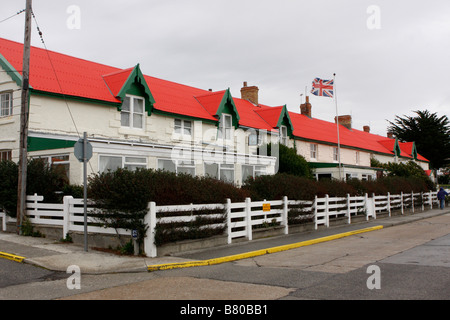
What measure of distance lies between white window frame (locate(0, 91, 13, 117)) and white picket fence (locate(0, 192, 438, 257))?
19.0ft

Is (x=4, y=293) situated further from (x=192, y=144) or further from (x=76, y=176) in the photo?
(x=192, y=144)

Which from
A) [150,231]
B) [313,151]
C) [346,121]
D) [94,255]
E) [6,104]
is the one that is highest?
[346,121]

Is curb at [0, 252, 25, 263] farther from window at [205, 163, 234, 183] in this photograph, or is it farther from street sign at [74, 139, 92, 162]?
window at [205, 163, 234, 183]

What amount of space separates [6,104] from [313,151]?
85.5 feet

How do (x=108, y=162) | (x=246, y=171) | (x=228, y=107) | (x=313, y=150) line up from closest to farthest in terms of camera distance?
(x=108, y=162)
(x=246, y=171)
(x=228, y=107)
(x=313, y=150)

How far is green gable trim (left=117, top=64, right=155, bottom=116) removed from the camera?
21.7 metres

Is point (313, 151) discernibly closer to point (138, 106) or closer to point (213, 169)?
point (213, 169)

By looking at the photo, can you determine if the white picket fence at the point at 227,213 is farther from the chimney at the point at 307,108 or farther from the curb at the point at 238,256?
the chimney at the point at 307,108

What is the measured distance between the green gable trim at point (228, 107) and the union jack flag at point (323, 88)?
691 centimetres

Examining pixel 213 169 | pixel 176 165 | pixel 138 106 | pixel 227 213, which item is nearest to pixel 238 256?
pixel 227 213

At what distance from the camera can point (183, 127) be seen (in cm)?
2517

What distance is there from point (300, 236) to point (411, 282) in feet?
26.7

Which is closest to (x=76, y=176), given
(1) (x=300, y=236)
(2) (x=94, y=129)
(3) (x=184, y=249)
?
(2) (x=94, y=129)
